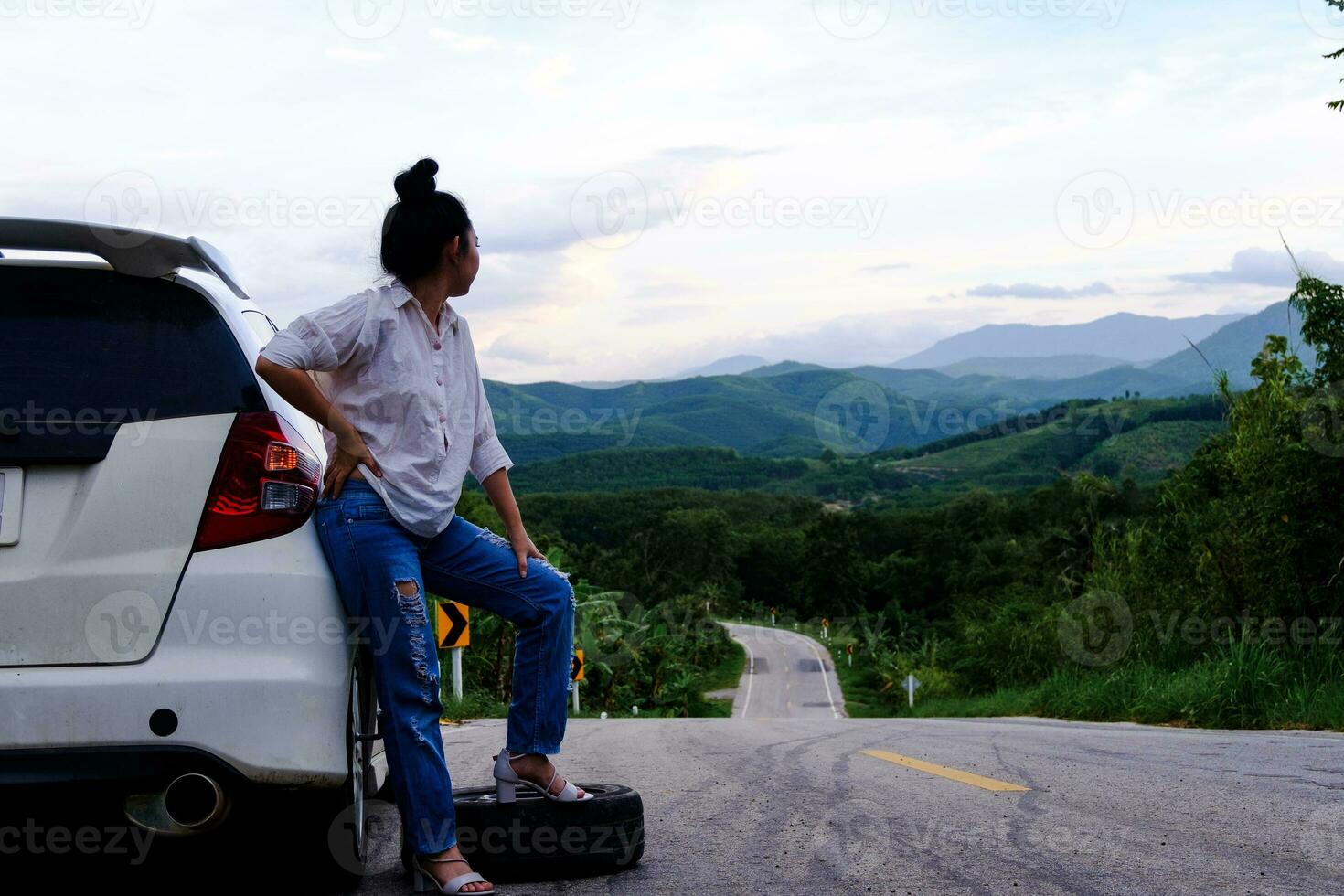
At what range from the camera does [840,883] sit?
3.59 metres

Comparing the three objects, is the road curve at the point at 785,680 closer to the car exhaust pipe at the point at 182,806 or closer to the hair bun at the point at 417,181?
the hair bun at the point at 417,181

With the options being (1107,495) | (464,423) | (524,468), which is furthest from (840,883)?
(524,468)

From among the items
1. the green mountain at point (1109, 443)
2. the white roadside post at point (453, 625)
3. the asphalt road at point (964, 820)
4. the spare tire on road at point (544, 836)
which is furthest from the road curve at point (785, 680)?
the green mountain at point (1109, 443)

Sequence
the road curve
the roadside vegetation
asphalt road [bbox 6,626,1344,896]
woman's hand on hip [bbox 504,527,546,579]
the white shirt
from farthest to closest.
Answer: the road curve → the roadside vegetation → woman's hand on hip [bbox 504,527,546,579] → asphalt road [bbox 6,626,1344,896] → the white shirt

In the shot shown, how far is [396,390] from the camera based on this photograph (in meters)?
3.55

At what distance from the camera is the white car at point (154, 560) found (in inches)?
117

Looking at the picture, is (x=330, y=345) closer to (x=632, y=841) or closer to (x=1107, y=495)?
(x=632, y=841)

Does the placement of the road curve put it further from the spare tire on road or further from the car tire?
the car tire

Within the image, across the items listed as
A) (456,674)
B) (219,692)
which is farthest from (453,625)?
(219,692)

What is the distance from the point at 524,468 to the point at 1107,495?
410 ft

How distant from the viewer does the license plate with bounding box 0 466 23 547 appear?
9.92 ft

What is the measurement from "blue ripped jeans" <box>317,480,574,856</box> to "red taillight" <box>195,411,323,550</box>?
0.13 meters

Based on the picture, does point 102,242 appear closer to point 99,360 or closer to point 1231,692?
point 99,360

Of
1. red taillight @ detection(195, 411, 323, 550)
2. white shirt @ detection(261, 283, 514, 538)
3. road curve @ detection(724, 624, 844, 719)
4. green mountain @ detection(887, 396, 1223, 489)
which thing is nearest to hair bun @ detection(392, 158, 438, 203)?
white shirt @ detection(261, 283, 514, 538)
